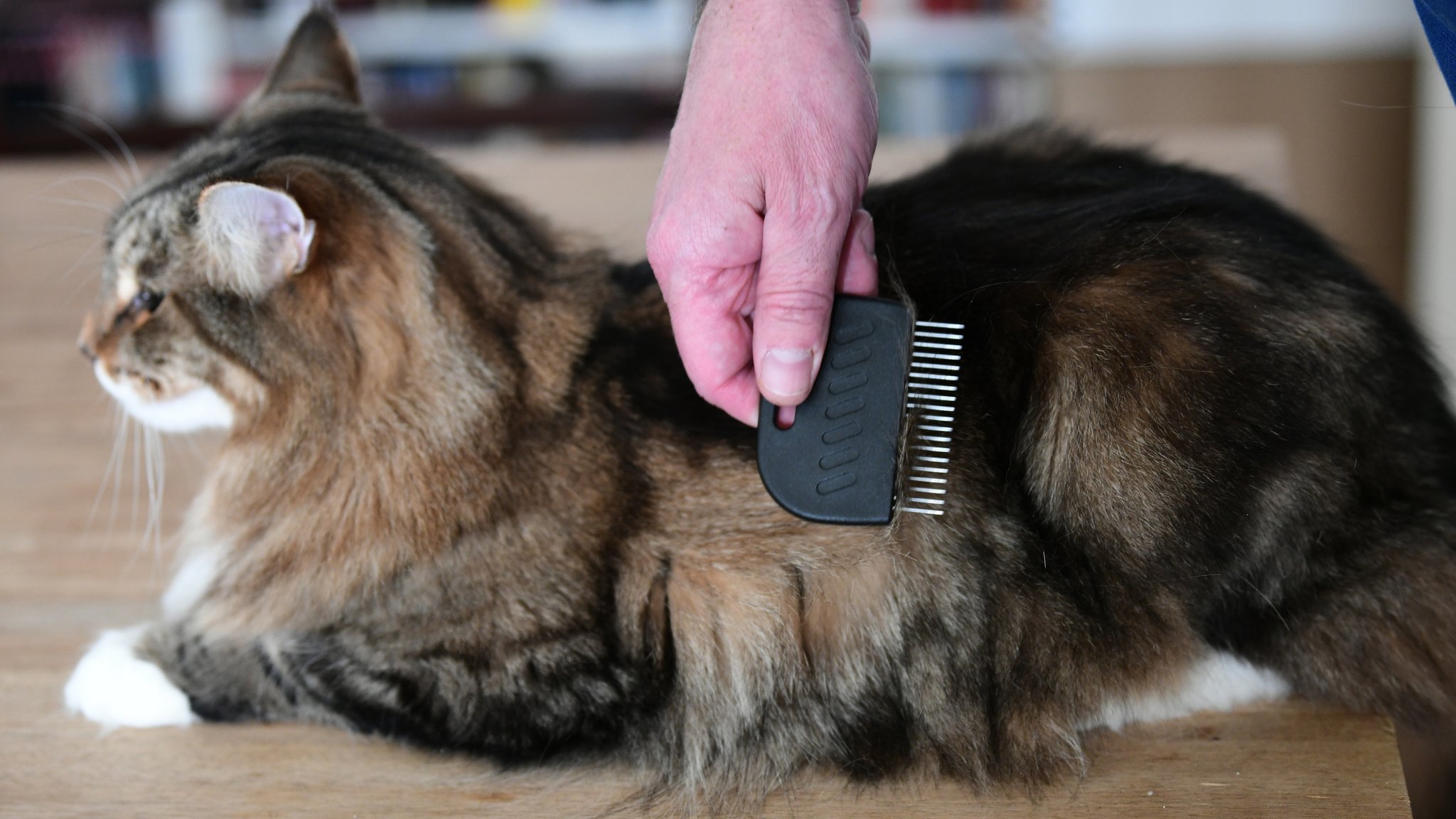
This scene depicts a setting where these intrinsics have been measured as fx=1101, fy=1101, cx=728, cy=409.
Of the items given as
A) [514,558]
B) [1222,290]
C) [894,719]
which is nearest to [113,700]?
[514,558]

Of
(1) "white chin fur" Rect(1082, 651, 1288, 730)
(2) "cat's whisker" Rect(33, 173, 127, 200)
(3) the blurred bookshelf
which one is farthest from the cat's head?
(3) the blurred bookshelf

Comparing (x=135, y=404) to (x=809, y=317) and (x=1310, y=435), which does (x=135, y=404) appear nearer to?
(x=809, y=317)

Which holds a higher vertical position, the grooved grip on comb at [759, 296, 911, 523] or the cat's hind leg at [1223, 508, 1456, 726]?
the grooved grip on comb at [759, 296, 911, 523]

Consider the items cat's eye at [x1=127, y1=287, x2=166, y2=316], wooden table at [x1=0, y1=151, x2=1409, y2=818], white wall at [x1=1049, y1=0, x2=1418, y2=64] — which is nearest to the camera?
wooden table at [x1=0, y1=151, x2=1409, y2=818]

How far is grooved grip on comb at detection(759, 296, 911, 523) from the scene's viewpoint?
92cm

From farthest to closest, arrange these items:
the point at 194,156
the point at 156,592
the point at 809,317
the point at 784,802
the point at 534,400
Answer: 1. the point at 156,592
2. the point at 194,156
3. the point at 534,400
4. the point at 784,802
5. the point at 809,317

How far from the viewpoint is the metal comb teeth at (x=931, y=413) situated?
1.00m

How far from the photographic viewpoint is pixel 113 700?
1.14m

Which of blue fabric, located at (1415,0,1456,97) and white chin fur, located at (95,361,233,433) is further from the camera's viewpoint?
white chin fur, located at (95,361,233,433)

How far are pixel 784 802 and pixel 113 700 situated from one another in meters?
0.70

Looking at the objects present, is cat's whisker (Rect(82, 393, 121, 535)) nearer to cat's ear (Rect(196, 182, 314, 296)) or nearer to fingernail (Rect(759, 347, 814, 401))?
cat's ear (Rect(196, 182, 314, 296))

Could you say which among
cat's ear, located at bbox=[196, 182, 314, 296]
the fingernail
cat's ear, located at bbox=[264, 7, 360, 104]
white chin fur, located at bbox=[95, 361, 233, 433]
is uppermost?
cat's ear, located at bbox=[264, 7, 360, 104]

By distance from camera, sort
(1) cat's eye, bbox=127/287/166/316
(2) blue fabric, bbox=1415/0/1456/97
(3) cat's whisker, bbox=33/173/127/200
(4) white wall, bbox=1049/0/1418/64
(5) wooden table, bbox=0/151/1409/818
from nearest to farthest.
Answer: (2) blue fabric, bbox=1415/0/1456/97 < (5) wooden table, bbox=0/151/1409/818 < (1) cat's eye, bbox=127/287/166/316 < (3) cat's whisker, bbox=33/173/127/200 < (4) white wall, bbox=1049/0/1418/64

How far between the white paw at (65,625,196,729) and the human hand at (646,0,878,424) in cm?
66
